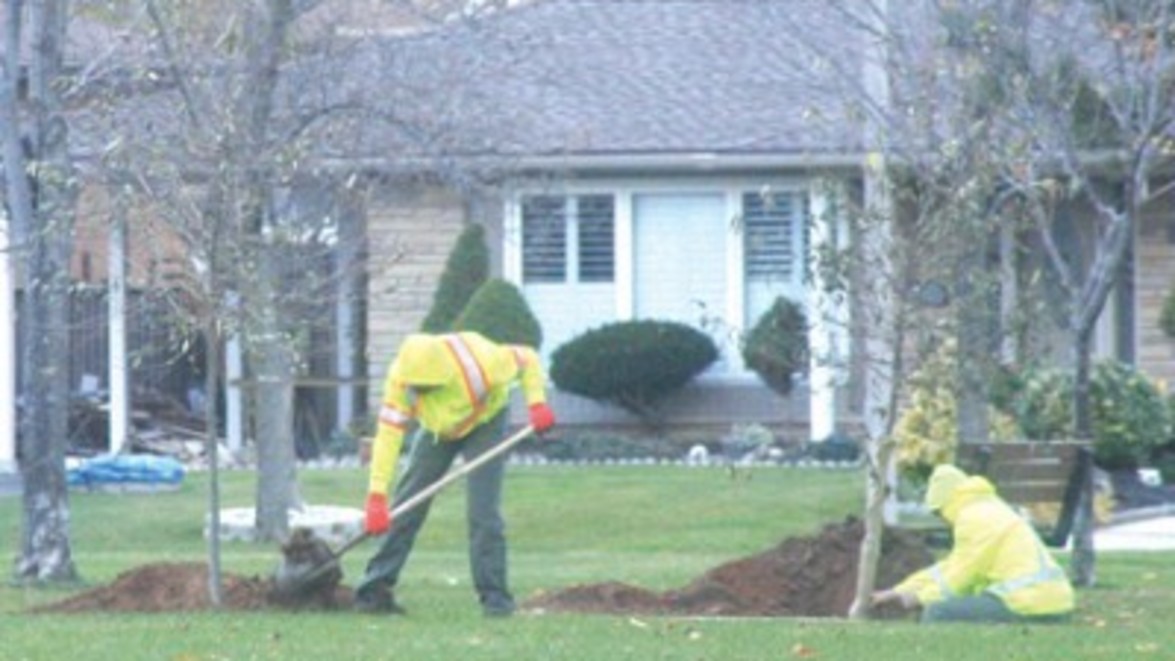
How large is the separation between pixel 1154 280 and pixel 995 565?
1521cm

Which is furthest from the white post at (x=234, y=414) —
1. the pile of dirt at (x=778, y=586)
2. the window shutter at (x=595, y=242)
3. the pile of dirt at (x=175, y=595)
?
the pile of dirt at (x=778, y=586)

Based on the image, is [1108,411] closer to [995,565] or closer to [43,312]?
[995,565]

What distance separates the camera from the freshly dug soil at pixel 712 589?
15453 millimetres

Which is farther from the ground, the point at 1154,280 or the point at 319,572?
the point at 1154,280

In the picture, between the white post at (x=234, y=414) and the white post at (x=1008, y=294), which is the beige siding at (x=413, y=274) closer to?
the white post at (x=234, y=414)

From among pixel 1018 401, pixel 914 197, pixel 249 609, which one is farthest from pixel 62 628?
pixel 1018 401

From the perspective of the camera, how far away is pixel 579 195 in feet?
98.3

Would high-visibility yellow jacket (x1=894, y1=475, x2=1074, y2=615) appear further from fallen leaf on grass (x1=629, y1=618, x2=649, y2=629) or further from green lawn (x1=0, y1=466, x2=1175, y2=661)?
fallen leaf on grass (x1=629, y1=618, x2=649, y2=629)

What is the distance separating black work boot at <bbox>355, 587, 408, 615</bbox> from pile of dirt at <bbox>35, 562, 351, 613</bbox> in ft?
0.53

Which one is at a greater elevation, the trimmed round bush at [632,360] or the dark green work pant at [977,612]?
the trimmed round bush at [632,360]

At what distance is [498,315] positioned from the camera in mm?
27312

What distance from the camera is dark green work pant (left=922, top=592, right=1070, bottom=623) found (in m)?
14.6

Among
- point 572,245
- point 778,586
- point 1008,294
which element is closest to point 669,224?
point 572,245

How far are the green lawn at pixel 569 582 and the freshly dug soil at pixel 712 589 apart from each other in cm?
41
